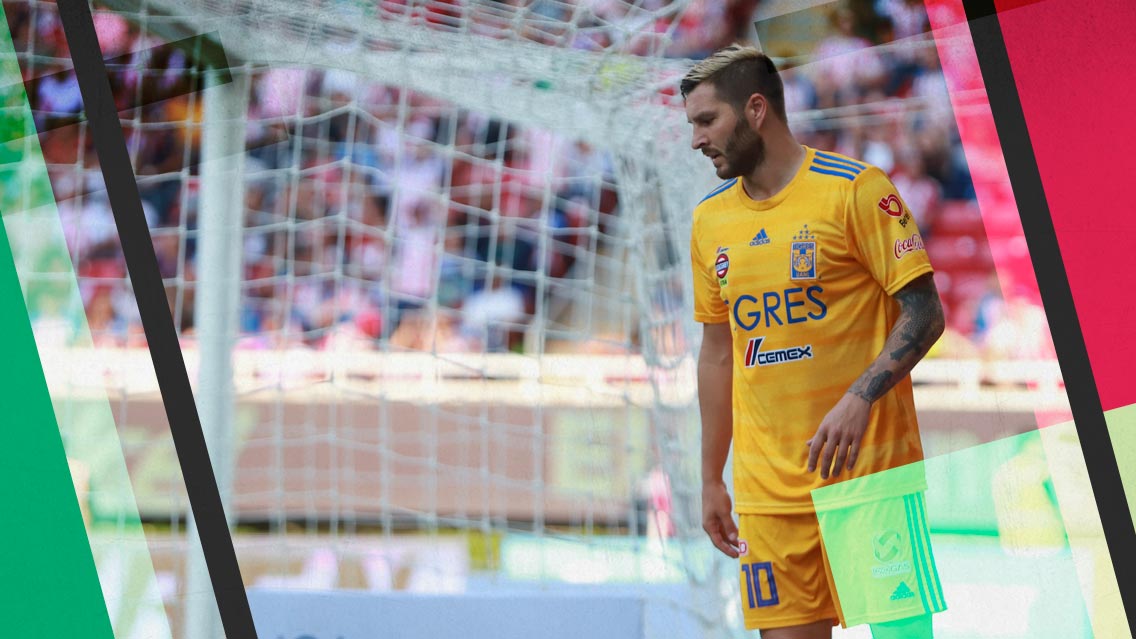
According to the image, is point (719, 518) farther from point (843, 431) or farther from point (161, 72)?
point (161, 72)

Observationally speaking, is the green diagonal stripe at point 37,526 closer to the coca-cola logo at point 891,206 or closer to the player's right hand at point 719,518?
the player's right hand at point 719,518

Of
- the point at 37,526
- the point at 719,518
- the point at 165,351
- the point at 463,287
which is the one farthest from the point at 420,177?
the point at 719,518

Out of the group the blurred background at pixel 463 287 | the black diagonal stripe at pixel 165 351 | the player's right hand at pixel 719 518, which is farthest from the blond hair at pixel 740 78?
the black diagonal stripe at pixel 165 351

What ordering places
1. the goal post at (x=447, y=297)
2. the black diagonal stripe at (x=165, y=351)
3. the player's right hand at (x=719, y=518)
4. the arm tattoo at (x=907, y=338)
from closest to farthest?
the arm tattoo at (x=907, y=338)
the player's right hand at (x=719, y=518)
the black diagonal stripe at (x=165, y=351)
the goal post at (x=447, y=297)

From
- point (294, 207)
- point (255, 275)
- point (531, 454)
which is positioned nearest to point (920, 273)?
point (531, 454)

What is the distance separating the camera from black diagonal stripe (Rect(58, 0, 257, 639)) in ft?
3.41

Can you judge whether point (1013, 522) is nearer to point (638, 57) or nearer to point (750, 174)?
point (750, 174)

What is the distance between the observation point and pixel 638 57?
1.12 m

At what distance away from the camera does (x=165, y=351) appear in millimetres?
1052

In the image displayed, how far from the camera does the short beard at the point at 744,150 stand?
0.88 metres

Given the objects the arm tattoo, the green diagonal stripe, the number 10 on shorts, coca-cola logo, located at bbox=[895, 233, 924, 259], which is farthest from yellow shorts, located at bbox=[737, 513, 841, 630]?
the green diagonal stripe

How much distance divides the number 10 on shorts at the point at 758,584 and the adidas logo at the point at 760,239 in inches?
12.1

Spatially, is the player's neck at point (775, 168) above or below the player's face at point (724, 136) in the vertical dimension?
below

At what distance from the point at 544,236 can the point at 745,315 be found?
2.18 ft
